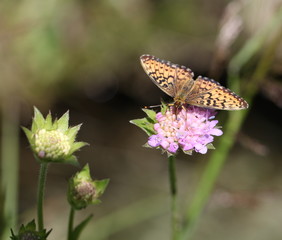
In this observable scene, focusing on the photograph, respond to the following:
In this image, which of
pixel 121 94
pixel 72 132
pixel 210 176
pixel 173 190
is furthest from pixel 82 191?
pixel 121 94

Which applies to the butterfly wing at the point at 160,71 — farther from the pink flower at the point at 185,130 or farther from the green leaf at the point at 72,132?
the green leaf at the point at 72,132

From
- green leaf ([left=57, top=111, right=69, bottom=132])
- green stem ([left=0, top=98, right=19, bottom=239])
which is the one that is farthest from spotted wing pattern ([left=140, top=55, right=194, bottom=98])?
green stem ([left=0, top=98, right=19, bottom=239])

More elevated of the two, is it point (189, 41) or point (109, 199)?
point (189, 41)

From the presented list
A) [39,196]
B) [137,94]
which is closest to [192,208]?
[39,196]

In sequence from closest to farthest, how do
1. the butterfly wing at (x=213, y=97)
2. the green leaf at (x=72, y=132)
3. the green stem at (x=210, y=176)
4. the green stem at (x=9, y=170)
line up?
1. the green leaf at (x=72, y=132)
2. the butterfly wing at (x=213, y=97)
3. the green stem at (x=9, y=170)
4. the green stem at (x=210, y=176)

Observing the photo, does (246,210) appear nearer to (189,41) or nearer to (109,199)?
(109,199)

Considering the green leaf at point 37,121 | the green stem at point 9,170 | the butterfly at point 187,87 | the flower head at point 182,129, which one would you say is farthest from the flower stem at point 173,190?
the green stem at point 9,170
